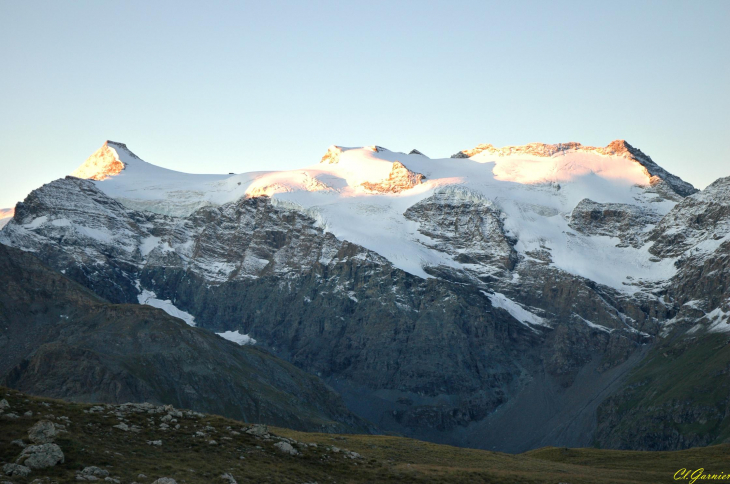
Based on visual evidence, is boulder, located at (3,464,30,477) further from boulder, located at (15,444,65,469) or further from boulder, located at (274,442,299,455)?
boulder, located at (274,442,299,455)

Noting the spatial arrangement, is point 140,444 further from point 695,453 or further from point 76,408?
point 695,453

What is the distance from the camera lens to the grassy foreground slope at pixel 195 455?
209 feet

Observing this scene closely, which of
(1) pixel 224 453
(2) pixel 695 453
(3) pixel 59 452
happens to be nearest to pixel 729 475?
(2) pixel 695 453

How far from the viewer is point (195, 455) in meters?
70.8

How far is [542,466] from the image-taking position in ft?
368

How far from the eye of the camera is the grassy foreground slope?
6366 centimetres

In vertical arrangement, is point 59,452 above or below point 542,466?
above

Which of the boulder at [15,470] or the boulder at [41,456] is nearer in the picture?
the boulder at [15,470]

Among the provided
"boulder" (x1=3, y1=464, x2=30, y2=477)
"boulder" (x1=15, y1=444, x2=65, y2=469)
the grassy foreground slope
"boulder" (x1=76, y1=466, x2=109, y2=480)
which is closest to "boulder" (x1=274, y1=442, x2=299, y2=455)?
the grassy foreground slope

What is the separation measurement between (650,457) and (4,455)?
10281 cm

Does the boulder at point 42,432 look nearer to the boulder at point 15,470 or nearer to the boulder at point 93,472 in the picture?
the boulder at point 93,472

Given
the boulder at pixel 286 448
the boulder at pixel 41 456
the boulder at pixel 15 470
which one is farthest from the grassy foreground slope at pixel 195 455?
the boulder at pixel 15 470

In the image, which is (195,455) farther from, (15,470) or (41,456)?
(15,470)

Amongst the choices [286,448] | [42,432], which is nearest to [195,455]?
[286,448]
